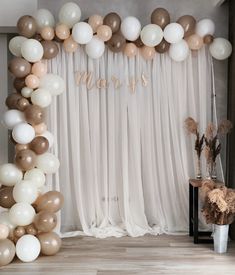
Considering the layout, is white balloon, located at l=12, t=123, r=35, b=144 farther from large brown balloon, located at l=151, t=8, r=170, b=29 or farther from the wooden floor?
large brown balloon, located at l=151, t=8, r=170, b=29

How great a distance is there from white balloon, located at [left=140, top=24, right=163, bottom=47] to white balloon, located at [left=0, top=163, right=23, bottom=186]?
1.68 metres

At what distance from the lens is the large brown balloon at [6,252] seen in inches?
132

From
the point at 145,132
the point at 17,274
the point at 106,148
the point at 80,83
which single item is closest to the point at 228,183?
the point at 145,132

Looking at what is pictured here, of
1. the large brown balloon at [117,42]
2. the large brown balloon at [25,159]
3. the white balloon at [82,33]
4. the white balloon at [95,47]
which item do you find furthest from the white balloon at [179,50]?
the large brown balloon at [25,159]

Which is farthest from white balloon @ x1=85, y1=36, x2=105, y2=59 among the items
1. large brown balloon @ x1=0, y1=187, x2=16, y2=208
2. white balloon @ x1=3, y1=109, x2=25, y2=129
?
large brown balloon @ x1=0, y1=187, x2=16, y2=208

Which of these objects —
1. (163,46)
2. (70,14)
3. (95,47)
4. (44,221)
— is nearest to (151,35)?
(163,46)

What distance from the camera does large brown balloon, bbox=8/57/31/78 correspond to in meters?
3.81

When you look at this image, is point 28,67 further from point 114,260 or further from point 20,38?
point 114,260

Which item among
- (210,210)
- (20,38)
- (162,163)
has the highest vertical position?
(20,38)

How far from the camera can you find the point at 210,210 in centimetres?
373

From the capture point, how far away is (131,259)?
3.57 m

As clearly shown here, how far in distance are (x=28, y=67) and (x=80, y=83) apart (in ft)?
2.00

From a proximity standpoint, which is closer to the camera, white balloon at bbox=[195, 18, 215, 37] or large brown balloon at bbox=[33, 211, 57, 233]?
large brown balloon at bbox=[33, 211, 57, 233]

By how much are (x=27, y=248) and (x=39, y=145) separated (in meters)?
0.87
